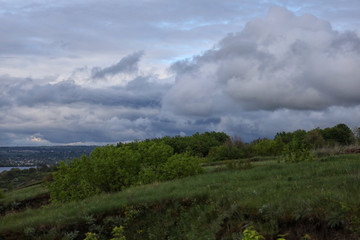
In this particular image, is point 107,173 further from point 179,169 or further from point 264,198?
point 264,198

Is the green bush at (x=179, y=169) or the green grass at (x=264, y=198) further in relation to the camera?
the green bush at (x=179, y=169)

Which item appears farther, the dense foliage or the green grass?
the dense foliage

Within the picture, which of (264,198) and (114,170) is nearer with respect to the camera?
(264,198)

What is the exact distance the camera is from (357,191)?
866 cm

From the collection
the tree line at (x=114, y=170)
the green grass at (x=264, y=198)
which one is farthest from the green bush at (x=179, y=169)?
the green grass at (x=264, y=198)

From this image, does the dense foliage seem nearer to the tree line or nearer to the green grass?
the tree line

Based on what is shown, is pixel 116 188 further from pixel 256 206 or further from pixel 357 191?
pixel 357 191

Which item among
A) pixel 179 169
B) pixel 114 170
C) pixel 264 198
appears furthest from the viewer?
pixel 114 170

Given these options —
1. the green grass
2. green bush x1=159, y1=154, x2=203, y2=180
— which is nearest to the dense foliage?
green bush x1=159, y1=154, x2=203, y2=180

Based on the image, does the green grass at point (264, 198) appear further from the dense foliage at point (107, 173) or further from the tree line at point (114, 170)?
the dense foliage at point (107, 173)

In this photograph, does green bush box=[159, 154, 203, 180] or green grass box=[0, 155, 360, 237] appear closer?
green grass box=[0, 155, 360, 237]

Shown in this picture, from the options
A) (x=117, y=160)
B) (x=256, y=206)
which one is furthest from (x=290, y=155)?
(x=256, y=206)

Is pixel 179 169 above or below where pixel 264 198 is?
above

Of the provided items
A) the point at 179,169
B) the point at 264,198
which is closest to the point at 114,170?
the point at 179,169
